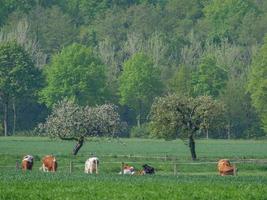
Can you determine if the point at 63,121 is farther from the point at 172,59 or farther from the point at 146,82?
the point at 172,59

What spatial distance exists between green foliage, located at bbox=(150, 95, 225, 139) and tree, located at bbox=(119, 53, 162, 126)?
56447 millimetres

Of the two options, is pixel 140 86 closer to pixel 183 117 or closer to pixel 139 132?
pixel 139 132

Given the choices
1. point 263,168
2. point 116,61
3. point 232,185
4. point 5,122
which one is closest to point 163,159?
point 263,168

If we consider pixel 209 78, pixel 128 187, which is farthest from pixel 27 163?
pixel 209 78

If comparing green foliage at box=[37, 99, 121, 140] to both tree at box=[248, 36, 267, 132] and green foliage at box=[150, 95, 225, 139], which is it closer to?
green foliage at box=[150, 95, 225, 139]

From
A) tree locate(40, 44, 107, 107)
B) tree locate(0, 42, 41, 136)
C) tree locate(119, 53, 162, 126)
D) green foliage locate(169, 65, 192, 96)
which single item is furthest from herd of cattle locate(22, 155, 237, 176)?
tree locate(119, 53, 162, 126)

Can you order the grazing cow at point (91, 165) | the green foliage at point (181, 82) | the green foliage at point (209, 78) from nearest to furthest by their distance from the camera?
the grazing cow at point (91, 165) < the green foliage at point (181, 82) < the green foliage at point (209, 78)

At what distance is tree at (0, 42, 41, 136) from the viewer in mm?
147750

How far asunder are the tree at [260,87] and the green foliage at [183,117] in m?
44.1

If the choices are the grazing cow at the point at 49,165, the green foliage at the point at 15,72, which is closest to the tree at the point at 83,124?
the grazing cow at the point at 49,165

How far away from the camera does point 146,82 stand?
14938cm

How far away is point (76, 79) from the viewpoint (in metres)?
149

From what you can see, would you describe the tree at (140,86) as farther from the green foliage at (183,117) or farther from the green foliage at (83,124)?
the green foliage at (183,117)

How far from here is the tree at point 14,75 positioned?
147750 millimetres
